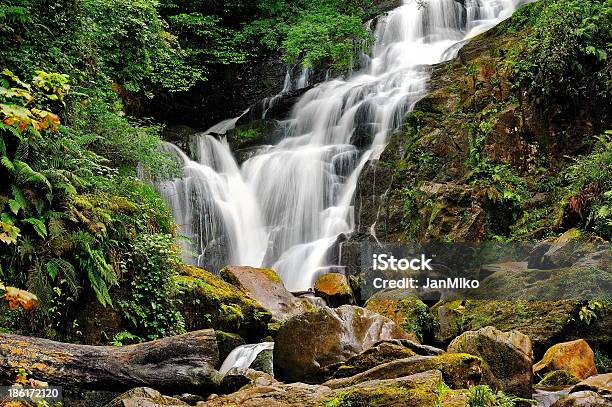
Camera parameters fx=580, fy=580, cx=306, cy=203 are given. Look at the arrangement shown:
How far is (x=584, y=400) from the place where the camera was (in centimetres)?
564

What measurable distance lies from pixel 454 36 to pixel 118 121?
604 inches

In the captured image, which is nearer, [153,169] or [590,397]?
[590,397]

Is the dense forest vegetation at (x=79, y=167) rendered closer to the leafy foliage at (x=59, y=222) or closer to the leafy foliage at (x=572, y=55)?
the leafy foliage at (x=59, y=222)

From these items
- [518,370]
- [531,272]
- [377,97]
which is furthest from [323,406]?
[377,97]

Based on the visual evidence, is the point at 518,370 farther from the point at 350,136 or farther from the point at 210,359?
the point at 350,136

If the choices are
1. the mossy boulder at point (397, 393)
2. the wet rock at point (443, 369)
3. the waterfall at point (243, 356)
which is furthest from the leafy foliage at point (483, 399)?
the waterfall at point (243, 356)

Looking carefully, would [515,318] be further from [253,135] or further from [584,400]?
[253,135]

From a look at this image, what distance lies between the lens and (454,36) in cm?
2227

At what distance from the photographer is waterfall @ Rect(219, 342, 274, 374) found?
840 cm

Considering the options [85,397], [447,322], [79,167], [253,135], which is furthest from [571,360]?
[253,135]

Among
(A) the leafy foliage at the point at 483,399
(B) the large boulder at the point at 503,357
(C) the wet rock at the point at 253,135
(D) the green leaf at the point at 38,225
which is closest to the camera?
(A) the leafy foliage at the point at 483,399

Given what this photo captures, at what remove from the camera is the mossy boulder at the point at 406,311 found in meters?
9.21

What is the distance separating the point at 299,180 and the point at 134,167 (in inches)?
231

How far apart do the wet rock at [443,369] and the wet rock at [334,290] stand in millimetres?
5934
